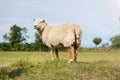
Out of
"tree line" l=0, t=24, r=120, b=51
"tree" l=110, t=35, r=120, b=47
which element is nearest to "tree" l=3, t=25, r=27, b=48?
"tree line" l=0, t=24, r=120, b=51

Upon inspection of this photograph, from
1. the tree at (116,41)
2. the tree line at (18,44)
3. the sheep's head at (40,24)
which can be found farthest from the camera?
the tree at (116,41)

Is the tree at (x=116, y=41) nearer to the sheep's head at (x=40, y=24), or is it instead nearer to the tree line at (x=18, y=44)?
the tree line at (x=18, y=44)

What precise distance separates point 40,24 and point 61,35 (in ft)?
5.59

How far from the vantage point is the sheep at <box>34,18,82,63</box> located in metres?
14.3

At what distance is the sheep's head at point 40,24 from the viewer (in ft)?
51.9

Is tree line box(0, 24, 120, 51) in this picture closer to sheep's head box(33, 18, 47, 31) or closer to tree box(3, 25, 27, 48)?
tree box(3, 25, 27, 48)

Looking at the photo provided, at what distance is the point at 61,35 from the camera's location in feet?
48.1

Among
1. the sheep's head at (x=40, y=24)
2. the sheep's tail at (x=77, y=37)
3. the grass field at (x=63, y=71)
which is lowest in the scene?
the grass field at (x=63, y=71)

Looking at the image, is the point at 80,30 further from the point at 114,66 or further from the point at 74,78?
the point at 74,78

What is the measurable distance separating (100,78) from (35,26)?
500 cm

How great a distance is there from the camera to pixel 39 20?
52.0ft

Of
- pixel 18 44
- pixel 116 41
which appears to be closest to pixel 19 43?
pixel 18 44

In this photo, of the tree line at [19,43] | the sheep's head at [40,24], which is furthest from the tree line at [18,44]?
the sheep's head at [40,24]

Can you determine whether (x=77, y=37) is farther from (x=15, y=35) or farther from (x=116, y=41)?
(x=116, y=41)
